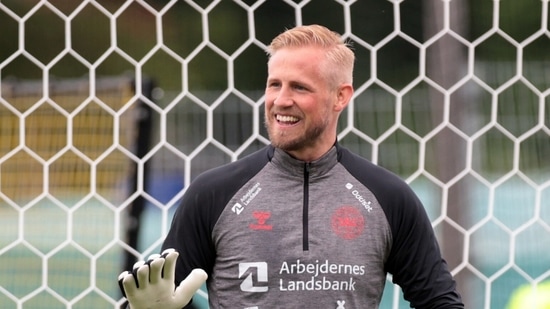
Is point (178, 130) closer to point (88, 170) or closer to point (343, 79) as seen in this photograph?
point (88, 170)

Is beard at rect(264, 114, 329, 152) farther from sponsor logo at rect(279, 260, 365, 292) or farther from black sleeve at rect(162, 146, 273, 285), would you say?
sponsor logo at rect(279, 260, 365, 292)

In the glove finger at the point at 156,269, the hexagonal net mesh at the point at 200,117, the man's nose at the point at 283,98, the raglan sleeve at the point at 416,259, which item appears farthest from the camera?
the hexagonal net mesh at the point at 200,117

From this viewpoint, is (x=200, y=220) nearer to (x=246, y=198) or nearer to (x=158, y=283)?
(x=246, y=198)

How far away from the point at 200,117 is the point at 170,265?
1.05 m

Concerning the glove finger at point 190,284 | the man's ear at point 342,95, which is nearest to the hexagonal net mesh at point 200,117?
the man's ear at point 342,95

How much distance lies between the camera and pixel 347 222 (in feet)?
7.01

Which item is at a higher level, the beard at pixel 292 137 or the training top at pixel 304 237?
the beard at pixel 292 137

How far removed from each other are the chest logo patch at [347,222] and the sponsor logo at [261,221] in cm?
13

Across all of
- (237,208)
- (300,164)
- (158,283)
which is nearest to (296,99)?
(300,164)

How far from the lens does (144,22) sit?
295cm

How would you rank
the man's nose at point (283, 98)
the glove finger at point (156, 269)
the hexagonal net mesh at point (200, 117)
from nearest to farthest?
the glove finger at point (156, 269), the man's nose at point (283, 98), the hexagonal net mesh at point (200, 117)

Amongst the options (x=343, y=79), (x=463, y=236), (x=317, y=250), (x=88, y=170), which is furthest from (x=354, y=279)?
(x=88, y=170)

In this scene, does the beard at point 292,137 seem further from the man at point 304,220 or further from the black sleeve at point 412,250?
the black sleeve at point 412,250

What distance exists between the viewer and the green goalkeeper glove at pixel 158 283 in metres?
1.92
